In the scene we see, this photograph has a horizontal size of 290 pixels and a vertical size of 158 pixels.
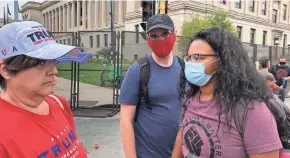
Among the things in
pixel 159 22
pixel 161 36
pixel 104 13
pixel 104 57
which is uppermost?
pixel 104 13

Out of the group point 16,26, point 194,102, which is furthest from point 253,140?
point 16,26

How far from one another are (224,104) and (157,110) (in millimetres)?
814

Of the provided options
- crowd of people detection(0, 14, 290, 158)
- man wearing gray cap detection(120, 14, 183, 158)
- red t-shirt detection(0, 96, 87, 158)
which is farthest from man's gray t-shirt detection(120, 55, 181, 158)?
red t-shirt detection(0, 96, 87, 158)

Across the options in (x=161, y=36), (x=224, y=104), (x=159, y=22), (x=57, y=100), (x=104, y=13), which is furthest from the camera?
(x=104, y=13)

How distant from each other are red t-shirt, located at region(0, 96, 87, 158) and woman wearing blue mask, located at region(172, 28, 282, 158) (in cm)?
72

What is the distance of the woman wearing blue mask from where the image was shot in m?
1.60

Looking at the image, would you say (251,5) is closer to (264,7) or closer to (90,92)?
(264,7)

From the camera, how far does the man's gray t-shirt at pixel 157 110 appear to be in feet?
7.93

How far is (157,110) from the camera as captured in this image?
2.44 meters

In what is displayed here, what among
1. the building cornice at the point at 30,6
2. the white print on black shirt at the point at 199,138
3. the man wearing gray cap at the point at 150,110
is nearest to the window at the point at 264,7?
the man wearing gray cap at the point at 150,110

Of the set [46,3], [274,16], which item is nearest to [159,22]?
[274,16]

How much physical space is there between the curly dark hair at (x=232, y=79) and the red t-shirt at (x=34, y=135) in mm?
876

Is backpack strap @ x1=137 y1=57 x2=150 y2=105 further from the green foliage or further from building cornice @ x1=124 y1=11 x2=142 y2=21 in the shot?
building cornice @ x1=124 y1=11 x2=142 y2=21

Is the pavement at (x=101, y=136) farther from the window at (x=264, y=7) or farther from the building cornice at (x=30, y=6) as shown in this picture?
the building cornice at (x=30, y=6)
